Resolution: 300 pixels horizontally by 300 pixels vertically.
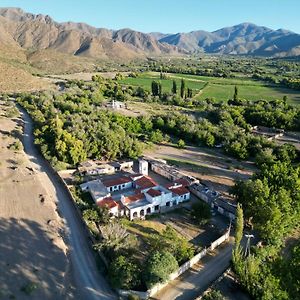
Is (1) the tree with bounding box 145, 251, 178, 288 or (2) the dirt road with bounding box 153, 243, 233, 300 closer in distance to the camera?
(1) the tree with bounding box 145, 251, 178, 288

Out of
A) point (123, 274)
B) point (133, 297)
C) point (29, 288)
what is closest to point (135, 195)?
point (123, 274)

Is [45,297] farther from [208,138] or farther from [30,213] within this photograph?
[208,138]

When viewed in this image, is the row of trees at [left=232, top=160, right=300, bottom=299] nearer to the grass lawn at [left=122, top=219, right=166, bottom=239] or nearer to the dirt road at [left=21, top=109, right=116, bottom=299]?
the grass lawn at [left=122, top=219, right=166, bottom=239]

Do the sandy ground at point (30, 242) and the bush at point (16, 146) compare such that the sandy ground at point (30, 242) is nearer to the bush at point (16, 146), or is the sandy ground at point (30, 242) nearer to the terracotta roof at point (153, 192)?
the bush at point (16, 146)

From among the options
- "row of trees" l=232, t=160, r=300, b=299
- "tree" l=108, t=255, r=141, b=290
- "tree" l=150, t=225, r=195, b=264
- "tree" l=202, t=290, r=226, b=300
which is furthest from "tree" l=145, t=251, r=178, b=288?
"row of trees" l=232, t=160, r=300, b=299

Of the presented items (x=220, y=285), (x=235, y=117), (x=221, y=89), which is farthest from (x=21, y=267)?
(x=221, y=89)

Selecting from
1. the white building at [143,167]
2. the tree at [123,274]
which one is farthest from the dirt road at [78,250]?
the white building at [143,167]
